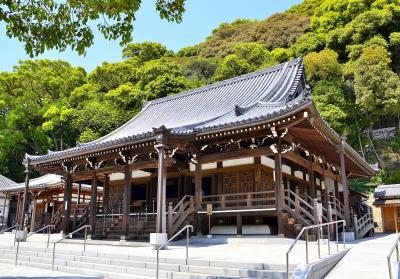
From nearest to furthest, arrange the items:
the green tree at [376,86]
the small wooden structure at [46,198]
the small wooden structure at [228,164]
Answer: the small wooden structure at [228,164]
the small wooden structure at [46,198]
the green tree at [376,86]

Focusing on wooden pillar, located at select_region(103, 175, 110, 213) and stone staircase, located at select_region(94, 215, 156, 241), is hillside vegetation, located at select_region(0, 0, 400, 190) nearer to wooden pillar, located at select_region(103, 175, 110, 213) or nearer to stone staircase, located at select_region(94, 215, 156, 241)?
wooden pillar, located at select_region(103, 175, 110, 213)

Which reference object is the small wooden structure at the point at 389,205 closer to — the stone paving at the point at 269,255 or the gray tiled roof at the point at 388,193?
the gray tiled roof at the point at 388,193

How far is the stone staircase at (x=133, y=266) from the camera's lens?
710cm

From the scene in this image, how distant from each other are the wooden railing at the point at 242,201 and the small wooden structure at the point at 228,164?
0.04m

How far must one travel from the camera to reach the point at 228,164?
14.5m

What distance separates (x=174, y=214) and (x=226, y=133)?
3.62m

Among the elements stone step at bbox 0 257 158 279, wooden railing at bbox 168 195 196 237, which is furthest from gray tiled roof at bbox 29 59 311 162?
stone step at bbox 0 257 158 279

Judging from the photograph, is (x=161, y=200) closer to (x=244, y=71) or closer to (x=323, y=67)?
(x=323, y=67)

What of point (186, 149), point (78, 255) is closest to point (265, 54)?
point (186, 149)

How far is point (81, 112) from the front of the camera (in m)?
39.4

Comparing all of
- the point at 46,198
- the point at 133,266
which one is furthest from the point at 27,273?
the point at 46,198

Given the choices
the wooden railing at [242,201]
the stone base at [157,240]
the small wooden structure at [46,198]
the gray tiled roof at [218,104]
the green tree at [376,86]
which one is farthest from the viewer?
the green tree at [376,86]

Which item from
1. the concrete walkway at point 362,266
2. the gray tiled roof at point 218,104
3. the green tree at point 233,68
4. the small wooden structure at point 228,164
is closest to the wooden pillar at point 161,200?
the small wooden structure at point 228,164

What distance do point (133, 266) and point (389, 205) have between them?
19120mm
